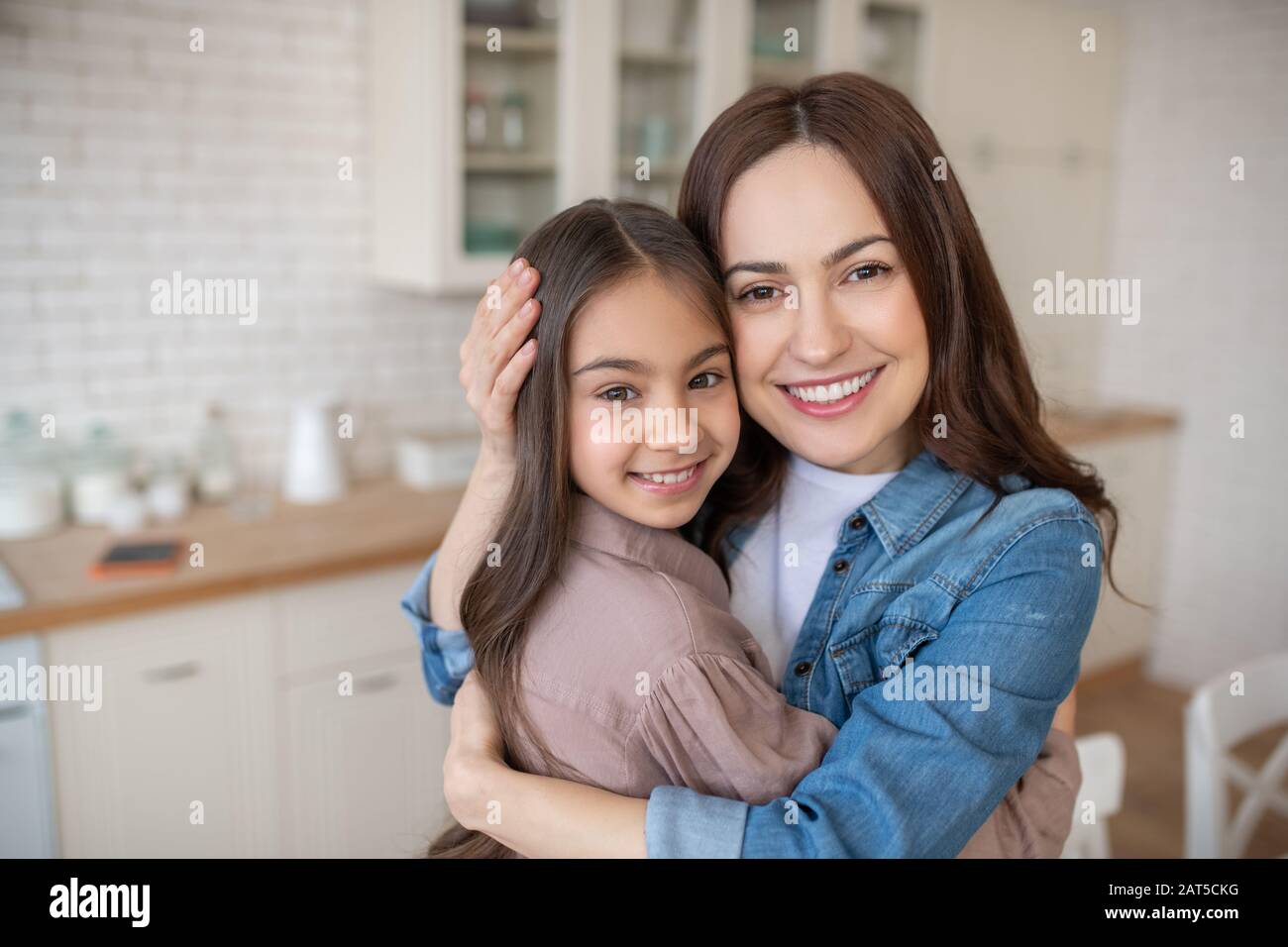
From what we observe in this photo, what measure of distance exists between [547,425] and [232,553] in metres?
1.45

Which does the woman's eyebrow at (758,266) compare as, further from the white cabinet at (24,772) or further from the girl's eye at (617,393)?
the white cabinet at (24,772)

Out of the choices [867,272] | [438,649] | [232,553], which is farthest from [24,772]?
[867,272]

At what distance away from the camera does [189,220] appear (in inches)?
102

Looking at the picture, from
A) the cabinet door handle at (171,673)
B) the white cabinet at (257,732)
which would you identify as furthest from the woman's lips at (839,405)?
the cabinet door handle at (171,673)

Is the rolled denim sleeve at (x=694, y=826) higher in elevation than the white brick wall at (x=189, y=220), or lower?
lower

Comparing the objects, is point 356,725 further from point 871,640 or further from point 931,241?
point 931,241

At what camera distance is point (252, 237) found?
2.70 m

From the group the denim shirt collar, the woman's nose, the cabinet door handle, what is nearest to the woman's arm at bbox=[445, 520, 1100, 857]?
the denim shirt collar

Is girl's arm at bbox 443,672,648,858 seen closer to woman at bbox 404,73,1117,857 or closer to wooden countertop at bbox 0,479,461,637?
woman at bbox 404,73,1117,857

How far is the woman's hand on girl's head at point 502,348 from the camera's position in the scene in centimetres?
107

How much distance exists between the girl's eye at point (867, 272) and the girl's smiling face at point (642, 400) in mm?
142

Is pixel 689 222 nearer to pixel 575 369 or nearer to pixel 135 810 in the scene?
pixel 575 369

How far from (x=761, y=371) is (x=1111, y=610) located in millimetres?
3316
